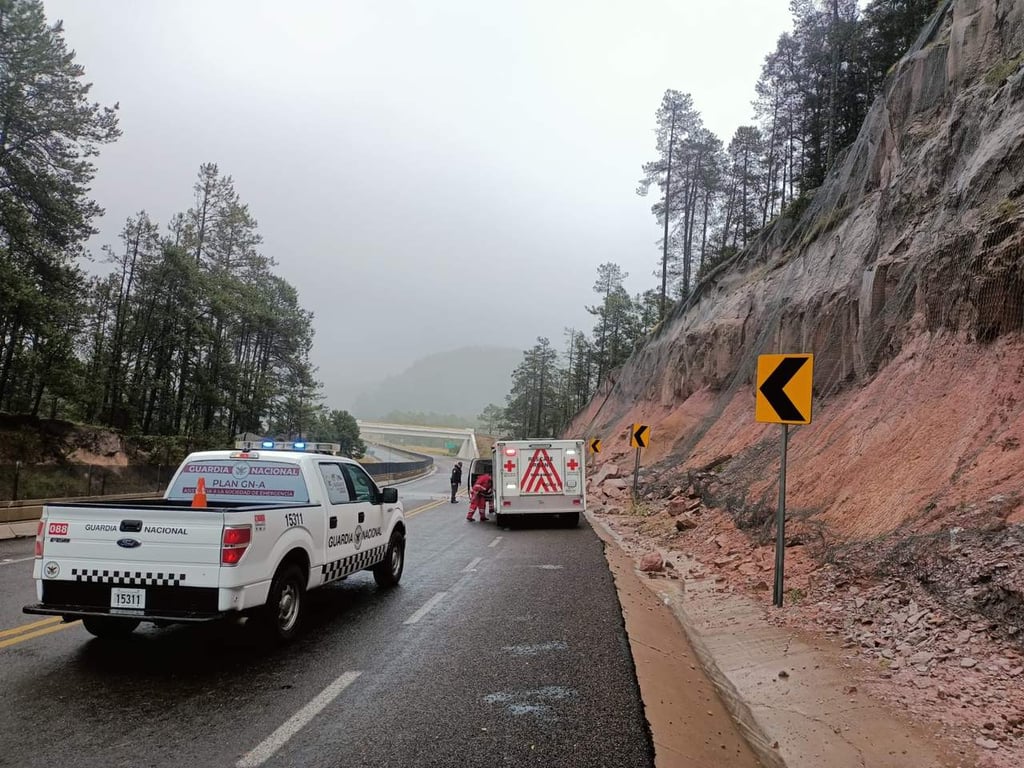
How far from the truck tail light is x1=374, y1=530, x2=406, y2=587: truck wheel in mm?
3617

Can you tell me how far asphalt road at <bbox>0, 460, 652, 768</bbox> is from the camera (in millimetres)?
4004

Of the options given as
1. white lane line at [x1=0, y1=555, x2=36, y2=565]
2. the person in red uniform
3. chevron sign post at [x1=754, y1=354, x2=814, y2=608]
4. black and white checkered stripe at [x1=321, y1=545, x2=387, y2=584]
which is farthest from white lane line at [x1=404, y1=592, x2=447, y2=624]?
the person in red uniform

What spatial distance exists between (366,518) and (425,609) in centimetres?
136

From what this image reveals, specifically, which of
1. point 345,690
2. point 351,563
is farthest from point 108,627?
point 345,690

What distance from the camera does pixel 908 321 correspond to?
13.7m

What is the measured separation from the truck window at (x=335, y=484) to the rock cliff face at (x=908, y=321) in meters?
6.27

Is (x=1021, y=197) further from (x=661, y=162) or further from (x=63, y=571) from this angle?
(x=661, y=162)

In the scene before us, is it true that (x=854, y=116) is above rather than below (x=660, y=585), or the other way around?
above

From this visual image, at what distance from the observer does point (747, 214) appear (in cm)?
5150

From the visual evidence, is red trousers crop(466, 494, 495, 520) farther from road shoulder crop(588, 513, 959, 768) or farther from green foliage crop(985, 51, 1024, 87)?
green foliage crop(985, 51, 1024, 87)

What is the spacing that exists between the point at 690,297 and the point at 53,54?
31.9 meters

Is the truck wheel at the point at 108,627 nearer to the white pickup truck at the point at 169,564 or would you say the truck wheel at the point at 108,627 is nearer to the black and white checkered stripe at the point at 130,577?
the white pickup truck at the point at 169,564

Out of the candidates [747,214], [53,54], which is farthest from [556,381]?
[53,54]

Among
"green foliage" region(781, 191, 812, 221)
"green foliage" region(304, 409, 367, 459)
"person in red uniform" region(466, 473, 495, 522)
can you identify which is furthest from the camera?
"green foliage" region(304, 409, 367, 459)
